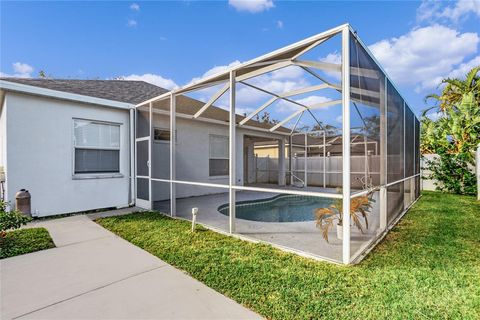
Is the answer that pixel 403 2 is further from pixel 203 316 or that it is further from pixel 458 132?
pixel 203 316

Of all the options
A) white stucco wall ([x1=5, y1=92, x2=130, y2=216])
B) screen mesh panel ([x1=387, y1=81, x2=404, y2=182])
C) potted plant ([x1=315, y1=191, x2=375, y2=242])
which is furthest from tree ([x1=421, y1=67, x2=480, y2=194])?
white stucco wall ([x1=5, y1=92, x2=130, y2=216])

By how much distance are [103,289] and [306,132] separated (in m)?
12.6

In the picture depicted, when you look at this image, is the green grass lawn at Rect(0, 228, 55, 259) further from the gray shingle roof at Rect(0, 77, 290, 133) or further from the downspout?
the gray shingle roof at Rect(0, 77, 290, 133)

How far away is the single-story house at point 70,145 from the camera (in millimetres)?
5824

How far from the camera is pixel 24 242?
169 inches

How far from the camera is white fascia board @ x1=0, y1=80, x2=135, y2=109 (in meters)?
5.48

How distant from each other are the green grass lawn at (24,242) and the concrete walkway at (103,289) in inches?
9.9

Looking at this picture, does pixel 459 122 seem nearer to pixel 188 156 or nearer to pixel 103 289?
pixel 188 156

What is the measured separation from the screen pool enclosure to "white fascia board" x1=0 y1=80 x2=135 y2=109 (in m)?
0.71

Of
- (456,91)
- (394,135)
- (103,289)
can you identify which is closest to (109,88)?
(103,289)

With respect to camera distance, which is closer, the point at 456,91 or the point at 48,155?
the point at 48,155

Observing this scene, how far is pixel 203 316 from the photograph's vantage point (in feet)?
7.51

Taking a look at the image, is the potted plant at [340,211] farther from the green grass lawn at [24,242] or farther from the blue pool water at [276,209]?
the green grass lawn at [24,242]

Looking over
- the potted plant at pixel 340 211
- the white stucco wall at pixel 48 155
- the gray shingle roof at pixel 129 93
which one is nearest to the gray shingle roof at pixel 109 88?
the gray shingle roof at pixel 129 93
